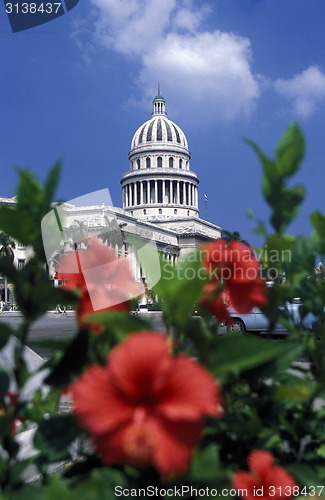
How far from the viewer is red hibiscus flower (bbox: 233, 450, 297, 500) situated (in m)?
0.74

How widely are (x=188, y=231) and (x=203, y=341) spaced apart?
249 ft

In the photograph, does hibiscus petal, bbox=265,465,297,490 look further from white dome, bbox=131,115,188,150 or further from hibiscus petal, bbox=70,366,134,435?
white dome, bbox=131,115,188,150

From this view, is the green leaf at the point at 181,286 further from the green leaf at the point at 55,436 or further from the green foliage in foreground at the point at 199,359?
the green leaf at the point at 55,436

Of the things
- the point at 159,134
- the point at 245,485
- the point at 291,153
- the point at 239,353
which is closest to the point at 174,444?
the point at 239,353

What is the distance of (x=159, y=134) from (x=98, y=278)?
84.8 m

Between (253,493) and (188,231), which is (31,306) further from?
(188,231)

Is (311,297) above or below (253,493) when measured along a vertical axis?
above

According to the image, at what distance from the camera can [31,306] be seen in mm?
715

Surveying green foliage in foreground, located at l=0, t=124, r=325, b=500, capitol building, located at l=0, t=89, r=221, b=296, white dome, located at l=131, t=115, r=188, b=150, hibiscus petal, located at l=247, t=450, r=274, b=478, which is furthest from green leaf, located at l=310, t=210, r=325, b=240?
white dome, located at l=131, t=115, r=188, b=150

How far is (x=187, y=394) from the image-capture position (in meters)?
0.54

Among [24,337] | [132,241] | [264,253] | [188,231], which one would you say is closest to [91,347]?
[24,337]

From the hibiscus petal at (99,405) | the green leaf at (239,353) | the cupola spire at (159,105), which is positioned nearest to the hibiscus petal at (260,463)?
the green leaf at (239,353)

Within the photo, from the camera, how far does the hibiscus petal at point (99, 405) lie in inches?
21.0

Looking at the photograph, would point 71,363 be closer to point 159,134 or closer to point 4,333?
point 4,333
